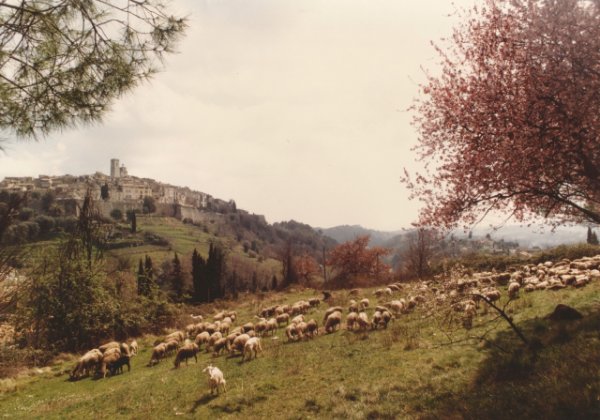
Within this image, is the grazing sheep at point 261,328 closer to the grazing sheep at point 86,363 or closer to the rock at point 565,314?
the grazing sheep at point 86,363

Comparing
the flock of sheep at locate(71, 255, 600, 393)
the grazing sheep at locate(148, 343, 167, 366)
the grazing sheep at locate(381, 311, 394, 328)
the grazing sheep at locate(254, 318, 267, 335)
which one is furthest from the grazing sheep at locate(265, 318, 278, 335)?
the grazing sheep at locate(381, 311, 394, 328)

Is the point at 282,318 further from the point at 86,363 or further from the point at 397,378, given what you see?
the point at 397,378

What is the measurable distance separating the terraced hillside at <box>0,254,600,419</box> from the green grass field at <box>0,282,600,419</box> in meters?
0.04

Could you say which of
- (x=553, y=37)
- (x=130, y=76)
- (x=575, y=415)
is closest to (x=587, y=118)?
(x=553, y=37)

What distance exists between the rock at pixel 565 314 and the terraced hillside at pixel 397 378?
1.14 feet

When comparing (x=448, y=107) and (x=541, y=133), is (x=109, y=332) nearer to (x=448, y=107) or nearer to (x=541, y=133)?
(x=448, y=107)

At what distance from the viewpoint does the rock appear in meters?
12.9

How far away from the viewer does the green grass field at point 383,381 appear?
28.5ft

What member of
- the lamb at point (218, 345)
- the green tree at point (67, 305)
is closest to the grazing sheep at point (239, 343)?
the lamb at point (218, 345)

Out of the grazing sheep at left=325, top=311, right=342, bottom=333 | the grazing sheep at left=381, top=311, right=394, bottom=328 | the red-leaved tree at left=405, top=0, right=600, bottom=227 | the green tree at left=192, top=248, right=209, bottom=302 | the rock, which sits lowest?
the green tree at left=192, top=248, right=209, bottom=302

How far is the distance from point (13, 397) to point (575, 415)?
23.5 metres

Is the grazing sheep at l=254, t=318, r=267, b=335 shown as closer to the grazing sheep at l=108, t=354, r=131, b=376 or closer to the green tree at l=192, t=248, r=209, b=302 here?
the grazing sheep at l=108, t=354, r=131, b=376

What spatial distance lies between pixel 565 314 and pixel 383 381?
695cm

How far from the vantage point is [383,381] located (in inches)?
472
